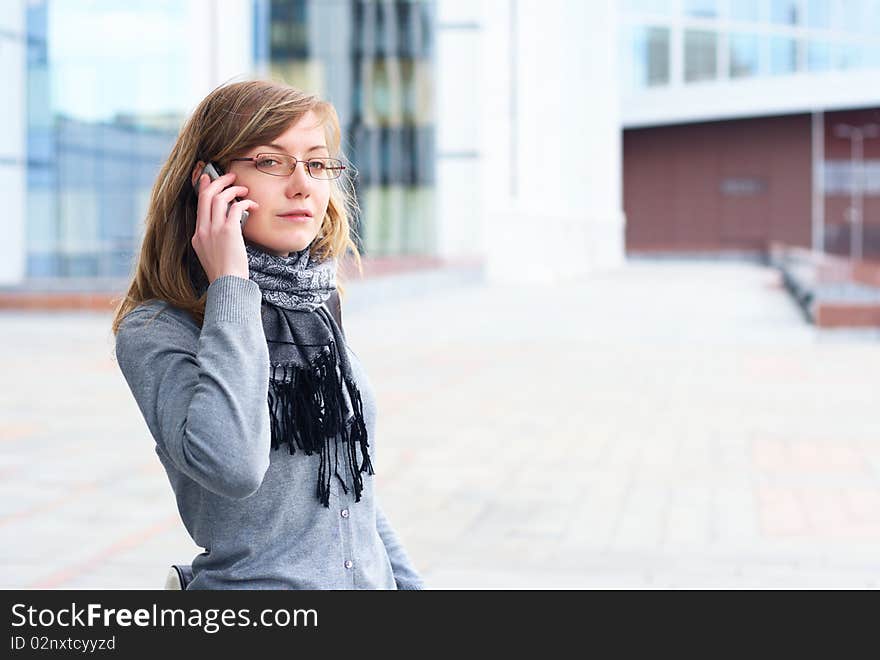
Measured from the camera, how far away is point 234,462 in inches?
79.4

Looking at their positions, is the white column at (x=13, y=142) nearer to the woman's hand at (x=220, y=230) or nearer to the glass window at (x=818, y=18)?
the woman's hand at (x=220, y=230)

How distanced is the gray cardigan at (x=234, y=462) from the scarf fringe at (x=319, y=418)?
0.03 metres

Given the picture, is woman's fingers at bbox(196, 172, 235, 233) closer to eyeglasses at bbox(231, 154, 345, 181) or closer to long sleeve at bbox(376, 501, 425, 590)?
eyeglasses at bbox(231, 154, 345, 181)

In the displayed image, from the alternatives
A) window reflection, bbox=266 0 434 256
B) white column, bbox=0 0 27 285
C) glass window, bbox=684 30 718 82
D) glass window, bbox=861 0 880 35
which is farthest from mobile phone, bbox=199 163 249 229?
glass window, bbox=861 0 880 35

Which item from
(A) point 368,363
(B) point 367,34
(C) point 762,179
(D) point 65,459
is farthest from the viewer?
(C) point 762,179

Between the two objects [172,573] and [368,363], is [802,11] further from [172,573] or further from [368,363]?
[172,573]

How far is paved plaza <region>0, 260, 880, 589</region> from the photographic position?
611 centimetres

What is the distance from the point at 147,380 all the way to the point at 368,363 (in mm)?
13004

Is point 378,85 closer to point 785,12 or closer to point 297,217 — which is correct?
point 297,217

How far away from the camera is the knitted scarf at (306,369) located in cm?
220

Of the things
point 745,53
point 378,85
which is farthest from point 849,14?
point 378,85

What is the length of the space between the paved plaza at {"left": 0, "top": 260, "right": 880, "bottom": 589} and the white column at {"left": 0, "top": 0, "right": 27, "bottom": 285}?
8.48m

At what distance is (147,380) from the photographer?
6.98ft

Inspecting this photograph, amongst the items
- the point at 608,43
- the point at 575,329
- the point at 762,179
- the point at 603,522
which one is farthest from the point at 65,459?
the point at 762,179
